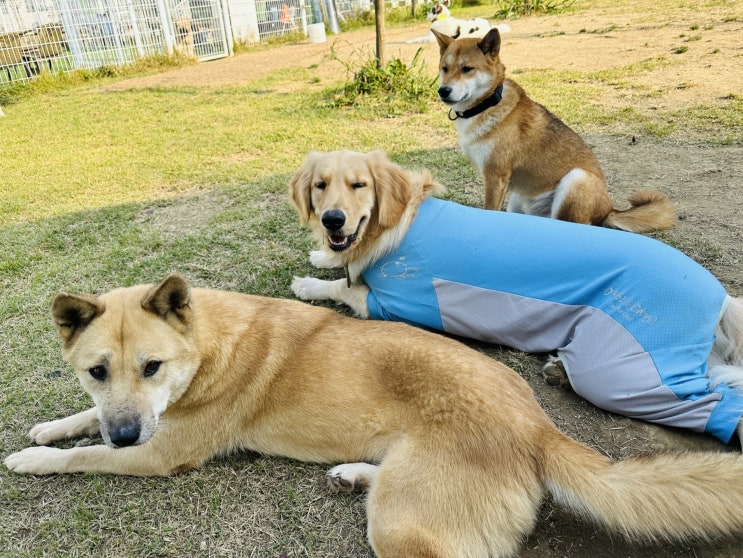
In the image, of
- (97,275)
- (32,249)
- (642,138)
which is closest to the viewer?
(97,275)

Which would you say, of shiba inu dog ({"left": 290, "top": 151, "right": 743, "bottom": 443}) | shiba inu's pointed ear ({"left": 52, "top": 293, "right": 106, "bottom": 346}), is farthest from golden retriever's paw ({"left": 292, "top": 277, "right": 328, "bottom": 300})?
shiba inu's pointed ear ({"left": 52, "top": 293, "right": 106, "bottom": 346})

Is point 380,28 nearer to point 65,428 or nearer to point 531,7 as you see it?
point 65,428

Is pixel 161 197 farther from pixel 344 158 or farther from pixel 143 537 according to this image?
pixel 143 537

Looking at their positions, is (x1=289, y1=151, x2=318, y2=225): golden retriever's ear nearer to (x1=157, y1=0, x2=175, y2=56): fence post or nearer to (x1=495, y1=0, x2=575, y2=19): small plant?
(x1=157, y1=0, x2=175, y2=56): fence post

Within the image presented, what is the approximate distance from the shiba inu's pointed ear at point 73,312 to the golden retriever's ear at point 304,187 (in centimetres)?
167

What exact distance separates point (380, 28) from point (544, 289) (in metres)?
7.28

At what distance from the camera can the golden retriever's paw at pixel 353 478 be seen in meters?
2.38

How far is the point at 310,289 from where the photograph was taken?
12.5ft

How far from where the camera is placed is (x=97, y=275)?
4.21 metres

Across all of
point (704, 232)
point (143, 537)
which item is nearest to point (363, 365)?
point (143, 537)

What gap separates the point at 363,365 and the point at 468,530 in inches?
33.4

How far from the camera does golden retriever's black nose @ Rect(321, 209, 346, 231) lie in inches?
127

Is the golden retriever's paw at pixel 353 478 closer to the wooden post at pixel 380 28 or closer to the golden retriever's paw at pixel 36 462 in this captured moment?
the golden retriever's paw at pixel 36 462

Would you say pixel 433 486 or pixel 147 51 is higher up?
pixel 147 51
